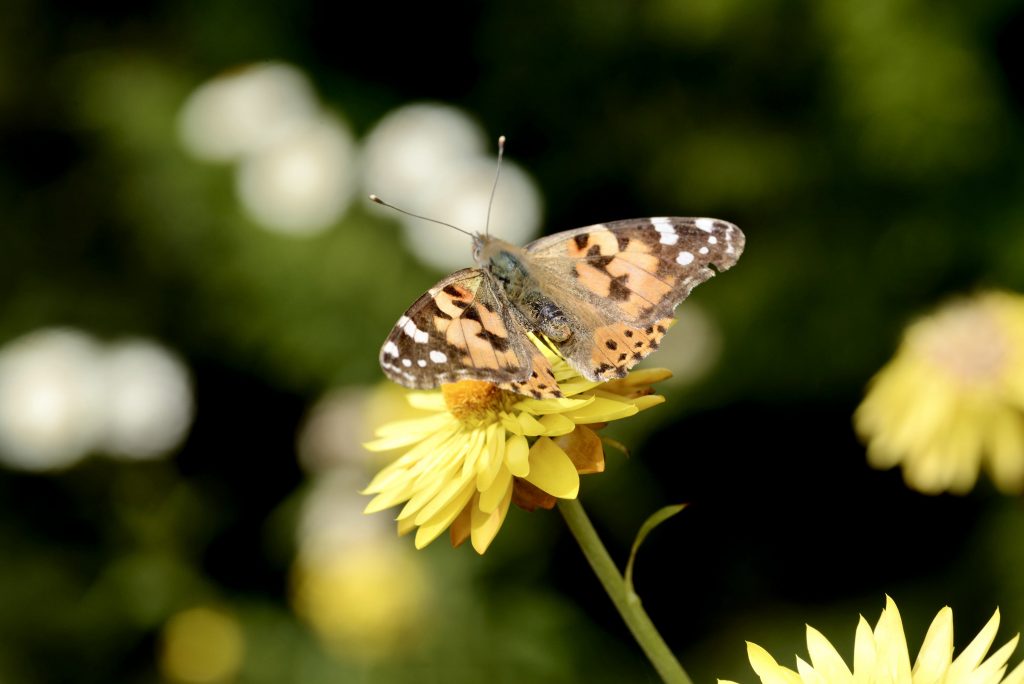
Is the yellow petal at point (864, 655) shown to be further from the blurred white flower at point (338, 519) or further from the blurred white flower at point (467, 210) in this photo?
the blurred white flower at point (467, 210)

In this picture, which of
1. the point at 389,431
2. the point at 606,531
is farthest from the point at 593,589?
the point at 389,431

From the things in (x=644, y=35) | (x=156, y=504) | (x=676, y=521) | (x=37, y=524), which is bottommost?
(x=37, y=524)

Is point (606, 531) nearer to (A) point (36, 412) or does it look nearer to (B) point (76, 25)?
(A) point (36, 412)

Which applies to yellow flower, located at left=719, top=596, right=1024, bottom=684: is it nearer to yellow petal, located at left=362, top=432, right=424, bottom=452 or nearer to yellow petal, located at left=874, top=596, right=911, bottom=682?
yellow petal, located at left=874, top=596, right=911, bottom=682

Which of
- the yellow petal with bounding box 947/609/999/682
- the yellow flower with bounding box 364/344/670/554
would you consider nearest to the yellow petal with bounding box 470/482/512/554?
the yellow flower with bounding box 364/344/670/554

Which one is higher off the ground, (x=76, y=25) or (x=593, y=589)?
(x=76, y=25)

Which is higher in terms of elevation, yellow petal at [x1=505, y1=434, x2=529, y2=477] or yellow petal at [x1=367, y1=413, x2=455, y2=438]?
yellow petal at [x1=505, y1=434, x2=529, y2=477]

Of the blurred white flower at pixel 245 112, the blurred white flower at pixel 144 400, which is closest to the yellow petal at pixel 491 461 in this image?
the blurred white flower at pixel 144 400

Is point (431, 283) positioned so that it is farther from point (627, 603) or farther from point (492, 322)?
point (627, 603)
